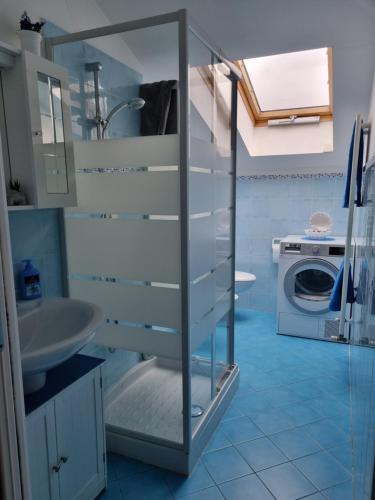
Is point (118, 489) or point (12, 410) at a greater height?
point (12, 410)

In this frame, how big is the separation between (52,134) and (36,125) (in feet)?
0.38

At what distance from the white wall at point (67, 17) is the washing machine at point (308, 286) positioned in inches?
82.6

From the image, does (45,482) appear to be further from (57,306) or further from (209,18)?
(209,18)

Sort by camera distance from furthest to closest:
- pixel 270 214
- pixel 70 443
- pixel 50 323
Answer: pixel 270 214, pixel 50 323, pixel 70 443

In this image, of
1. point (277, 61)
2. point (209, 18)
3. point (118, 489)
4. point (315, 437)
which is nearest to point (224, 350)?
point (315, 437)

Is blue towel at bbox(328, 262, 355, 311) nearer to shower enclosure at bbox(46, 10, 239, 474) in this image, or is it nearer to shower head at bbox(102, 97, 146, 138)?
shower enclosure at bbox(46, 10, 239, 474)

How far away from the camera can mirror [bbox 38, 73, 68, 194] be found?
1.52 meters

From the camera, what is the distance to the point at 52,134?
1.58m

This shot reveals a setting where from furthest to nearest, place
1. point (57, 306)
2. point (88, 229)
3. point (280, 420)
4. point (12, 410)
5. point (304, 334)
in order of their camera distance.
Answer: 1. point (304, 334)
2. point (280, 420)
3. point (88, 229)
4. point (57, 306)
5. point (12, 410)

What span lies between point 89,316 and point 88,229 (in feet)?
1.74

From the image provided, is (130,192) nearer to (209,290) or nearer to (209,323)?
(209,290)

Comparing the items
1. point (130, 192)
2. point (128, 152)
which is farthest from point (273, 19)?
point (130, 192)

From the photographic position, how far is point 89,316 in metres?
1.49

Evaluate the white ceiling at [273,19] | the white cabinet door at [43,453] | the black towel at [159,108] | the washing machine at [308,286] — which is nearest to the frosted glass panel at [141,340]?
the white cabinet door at [43,453]
